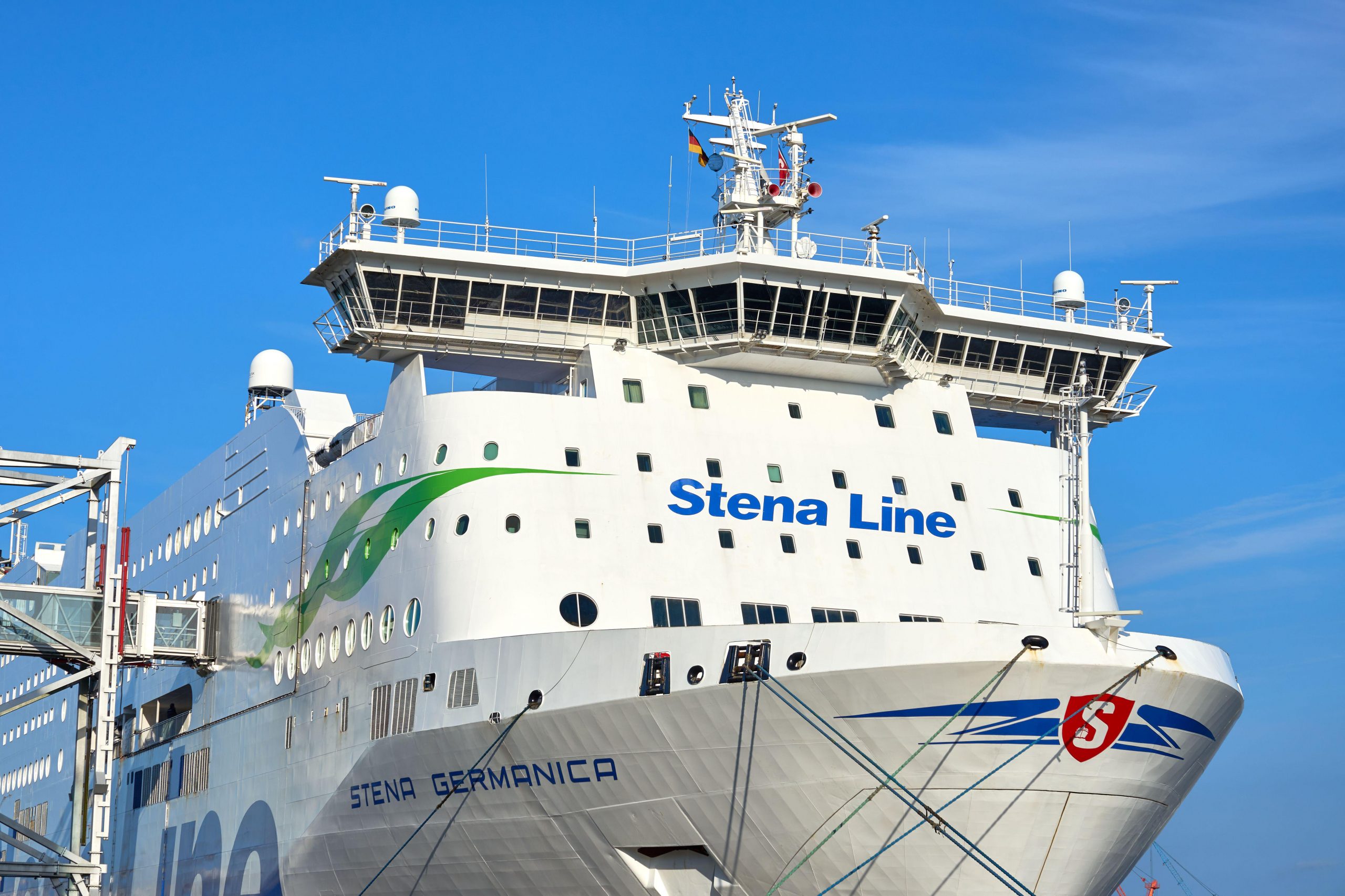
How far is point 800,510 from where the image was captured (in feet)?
81.1

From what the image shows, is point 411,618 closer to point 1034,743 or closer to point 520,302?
point 520,302

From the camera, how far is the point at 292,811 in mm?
26938

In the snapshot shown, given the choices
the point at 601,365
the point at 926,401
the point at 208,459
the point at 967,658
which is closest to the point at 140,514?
the point at 208,459

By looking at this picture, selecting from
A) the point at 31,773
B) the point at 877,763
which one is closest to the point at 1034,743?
the point at 877,763

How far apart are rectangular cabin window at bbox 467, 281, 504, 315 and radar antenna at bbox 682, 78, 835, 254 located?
159 inches

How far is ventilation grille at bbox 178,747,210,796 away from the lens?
3222 centimetres

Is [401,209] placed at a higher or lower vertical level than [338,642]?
higher

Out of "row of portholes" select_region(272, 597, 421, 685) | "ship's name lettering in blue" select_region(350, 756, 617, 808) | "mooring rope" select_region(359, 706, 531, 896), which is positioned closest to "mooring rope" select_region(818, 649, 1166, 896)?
"ship's name lettering in blue" select_region(350, 756, 617, 808)

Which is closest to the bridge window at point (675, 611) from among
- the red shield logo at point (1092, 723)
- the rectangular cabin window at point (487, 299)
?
the red shield logo at point (1092, 723)

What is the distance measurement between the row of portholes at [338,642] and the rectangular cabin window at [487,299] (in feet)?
17.3

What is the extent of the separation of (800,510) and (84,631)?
47.7 ft

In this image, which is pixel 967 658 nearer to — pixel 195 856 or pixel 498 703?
pixel 498 703

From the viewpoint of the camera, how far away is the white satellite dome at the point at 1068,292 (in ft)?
96.1

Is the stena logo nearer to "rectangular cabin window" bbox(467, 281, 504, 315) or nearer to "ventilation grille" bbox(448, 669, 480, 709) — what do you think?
"ventilation grille" bbox(448, 669, 480, 709)
